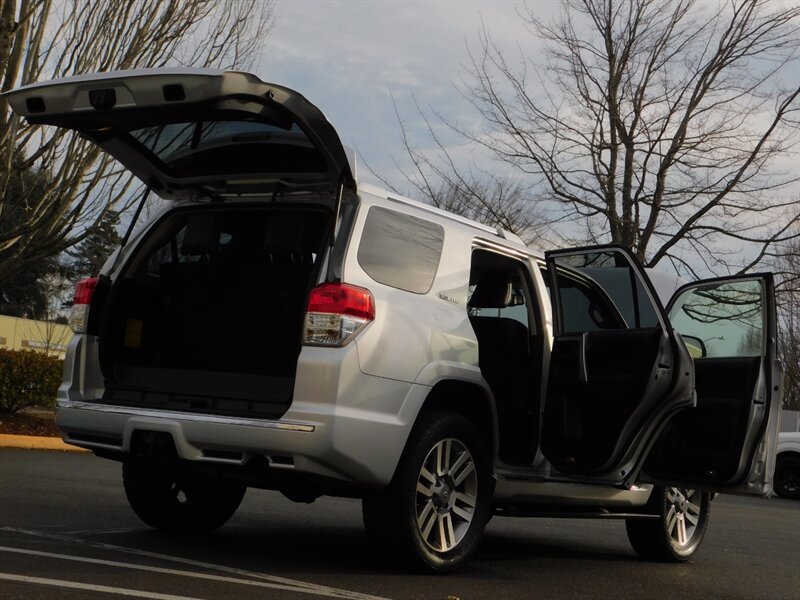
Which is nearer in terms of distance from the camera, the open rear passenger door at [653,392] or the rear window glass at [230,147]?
the rear window glass at [230,147]

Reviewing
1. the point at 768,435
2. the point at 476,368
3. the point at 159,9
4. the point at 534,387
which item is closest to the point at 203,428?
the point at 476,368

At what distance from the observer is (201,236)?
6391 mm

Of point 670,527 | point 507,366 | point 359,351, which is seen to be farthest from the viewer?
point 670,527

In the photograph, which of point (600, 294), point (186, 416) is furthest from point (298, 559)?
point (600, 294)

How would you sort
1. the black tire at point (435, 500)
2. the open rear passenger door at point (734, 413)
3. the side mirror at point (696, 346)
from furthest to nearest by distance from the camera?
the side mirror at point (696, 346), the open rear passenger door at point (734, 413), the black tire at point (435, 500)

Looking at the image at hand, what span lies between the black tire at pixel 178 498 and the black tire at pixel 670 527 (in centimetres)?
277

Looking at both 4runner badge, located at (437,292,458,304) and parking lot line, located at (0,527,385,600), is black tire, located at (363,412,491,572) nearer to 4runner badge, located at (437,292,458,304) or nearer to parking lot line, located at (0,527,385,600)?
parking lot line, located at (0,527,385,600)

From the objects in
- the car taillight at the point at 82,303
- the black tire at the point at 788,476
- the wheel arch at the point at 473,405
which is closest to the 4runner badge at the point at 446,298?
the wheel arch at the point at 473,405

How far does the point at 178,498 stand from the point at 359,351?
2248mm

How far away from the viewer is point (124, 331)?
6.24 m

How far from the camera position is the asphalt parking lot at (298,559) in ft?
16.3

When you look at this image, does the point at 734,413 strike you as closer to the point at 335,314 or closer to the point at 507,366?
the point at 507,366

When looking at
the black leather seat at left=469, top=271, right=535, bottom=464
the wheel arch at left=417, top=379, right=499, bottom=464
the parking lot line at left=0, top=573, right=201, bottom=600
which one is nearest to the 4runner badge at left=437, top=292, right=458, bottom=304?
the wheel arch at left=417, top=379, right=499, bottom=464

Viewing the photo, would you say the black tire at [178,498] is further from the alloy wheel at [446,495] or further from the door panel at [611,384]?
the door panel at [611,384]
